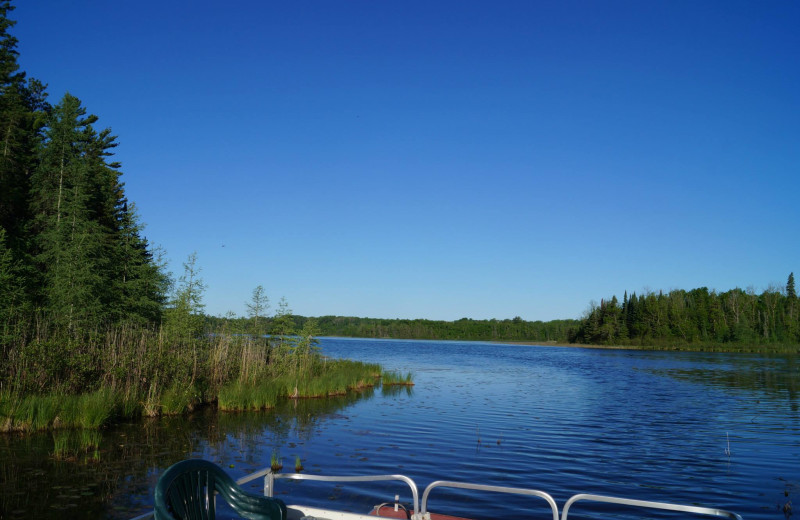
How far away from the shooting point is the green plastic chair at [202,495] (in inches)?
152

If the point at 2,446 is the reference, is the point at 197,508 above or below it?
above

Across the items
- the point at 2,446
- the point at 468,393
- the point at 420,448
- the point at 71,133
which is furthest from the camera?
the point at 71,133

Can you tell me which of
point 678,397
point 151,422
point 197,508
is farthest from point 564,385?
point 197,508

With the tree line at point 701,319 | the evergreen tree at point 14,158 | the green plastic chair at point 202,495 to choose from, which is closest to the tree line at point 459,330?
the tree line at point 701,319

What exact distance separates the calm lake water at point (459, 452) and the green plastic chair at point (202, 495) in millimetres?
4865

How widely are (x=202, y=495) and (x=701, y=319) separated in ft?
402

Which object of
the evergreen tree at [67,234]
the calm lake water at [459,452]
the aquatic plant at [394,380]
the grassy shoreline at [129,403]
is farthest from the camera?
the aquatic plant at [394,380]

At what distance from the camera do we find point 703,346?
303ft

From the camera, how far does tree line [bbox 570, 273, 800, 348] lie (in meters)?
99.2

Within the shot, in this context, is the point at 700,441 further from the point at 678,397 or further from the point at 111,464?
the point at 111,464

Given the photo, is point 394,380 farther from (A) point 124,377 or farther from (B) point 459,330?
(B) point 459,330

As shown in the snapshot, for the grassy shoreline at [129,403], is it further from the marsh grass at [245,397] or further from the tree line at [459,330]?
the tree line at [459,330]

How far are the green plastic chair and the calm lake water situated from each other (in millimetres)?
4865

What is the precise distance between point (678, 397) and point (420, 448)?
19.0m
